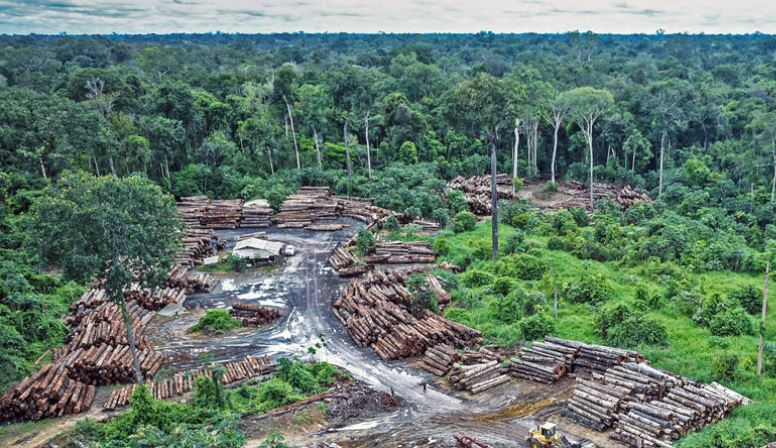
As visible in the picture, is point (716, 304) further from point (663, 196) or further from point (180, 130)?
point (180, 130)

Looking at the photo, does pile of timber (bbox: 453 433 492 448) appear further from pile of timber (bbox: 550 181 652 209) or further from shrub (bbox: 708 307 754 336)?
pile of timber (bbox: 550 181 652 209)

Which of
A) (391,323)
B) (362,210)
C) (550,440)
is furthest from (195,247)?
(550,440)

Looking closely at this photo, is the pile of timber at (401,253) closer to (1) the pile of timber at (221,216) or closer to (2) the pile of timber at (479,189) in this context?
(2) the pile of timber at (479,189)

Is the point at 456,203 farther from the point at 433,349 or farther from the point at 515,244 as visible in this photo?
the point at 433,349

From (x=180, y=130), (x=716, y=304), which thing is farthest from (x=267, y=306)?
(x=180, y=130)

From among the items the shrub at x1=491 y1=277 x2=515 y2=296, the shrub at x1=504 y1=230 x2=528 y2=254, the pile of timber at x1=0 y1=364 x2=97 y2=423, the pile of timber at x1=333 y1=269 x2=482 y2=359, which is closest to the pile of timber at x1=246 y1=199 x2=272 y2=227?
the pile of timber at x1=333 y1=269 x2=482 y2=359
